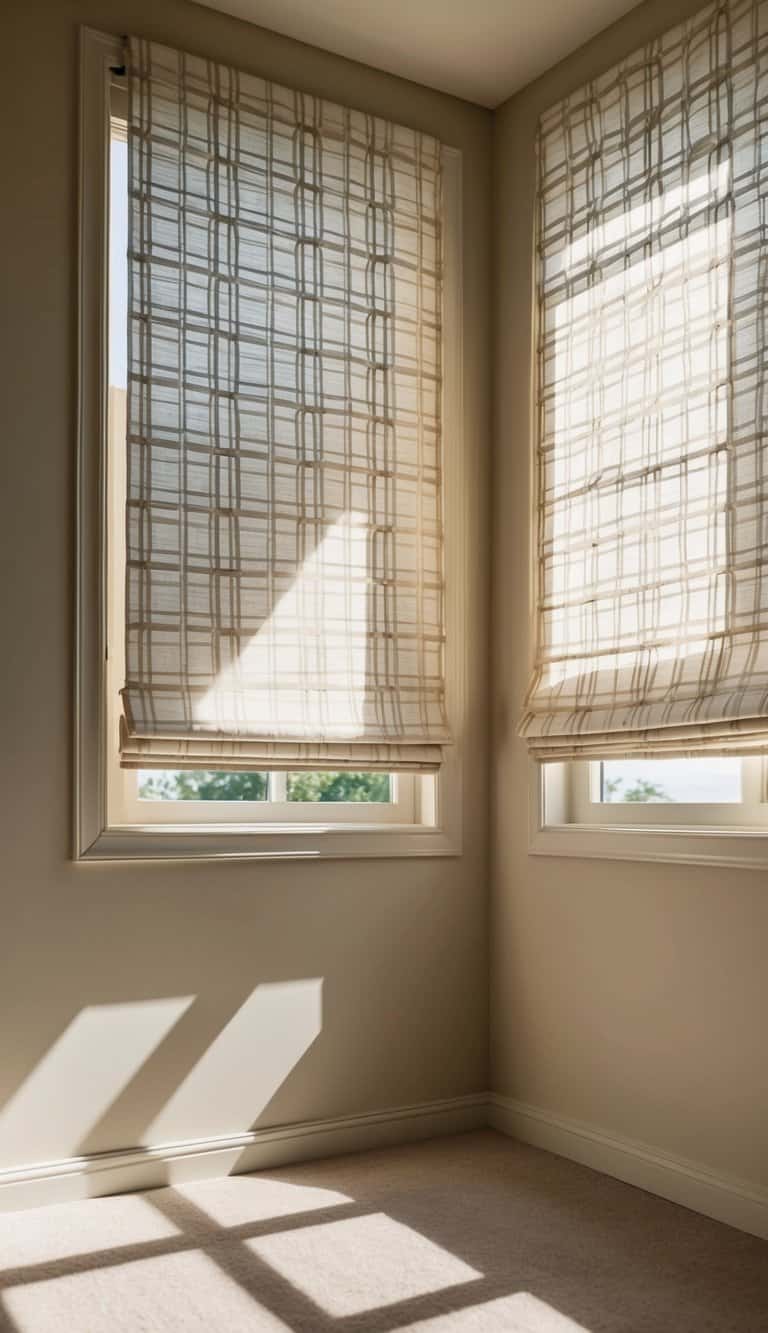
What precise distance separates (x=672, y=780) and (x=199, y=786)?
113 cm

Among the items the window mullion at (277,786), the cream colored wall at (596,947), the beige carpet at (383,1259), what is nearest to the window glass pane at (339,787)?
the window mullion at (277,786)

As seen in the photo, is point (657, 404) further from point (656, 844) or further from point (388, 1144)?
point (388, 1144)

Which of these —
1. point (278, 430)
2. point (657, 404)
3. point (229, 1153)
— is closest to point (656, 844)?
point (657, 404)

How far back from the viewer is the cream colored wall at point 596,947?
256 cm

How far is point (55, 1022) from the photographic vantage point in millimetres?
2635

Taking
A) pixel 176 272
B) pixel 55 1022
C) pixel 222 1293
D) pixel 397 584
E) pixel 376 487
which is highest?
pixel 176 272

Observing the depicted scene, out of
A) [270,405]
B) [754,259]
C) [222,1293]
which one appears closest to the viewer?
[222,1293]

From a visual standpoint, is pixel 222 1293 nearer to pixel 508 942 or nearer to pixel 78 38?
pixel 508 942

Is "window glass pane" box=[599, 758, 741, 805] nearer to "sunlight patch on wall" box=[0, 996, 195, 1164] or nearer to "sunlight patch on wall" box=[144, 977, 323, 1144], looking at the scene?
"sunlight patch on wall" box=[144, 977, 323, 1144]

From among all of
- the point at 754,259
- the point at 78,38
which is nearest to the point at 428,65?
the point at 78,38

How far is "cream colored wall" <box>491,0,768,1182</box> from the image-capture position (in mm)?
2557

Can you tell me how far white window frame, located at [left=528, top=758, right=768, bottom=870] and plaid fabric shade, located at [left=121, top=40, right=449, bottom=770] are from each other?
13.0 inches

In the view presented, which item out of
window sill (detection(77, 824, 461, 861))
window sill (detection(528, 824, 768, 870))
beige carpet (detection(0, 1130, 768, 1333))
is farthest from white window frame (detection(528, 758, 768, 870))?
beige carpet (detection(0, 1130, 768, 1333))

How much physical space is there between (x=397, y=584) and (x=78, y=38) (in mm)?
1475
